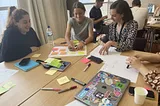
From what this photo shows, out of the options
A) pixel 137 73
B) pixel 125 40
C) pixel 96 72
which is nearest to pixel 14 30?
pixel 96 72

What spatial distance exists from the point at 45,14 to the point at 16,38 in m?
1.29

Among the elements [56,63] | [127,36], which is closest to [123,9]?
[127,36]

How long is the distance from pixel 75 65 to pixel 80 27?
3.10ft

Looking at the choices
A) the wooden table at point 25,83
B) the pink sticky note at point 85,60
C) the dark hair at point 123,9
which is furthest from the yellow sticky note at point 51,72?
the dark hair at point 123,9

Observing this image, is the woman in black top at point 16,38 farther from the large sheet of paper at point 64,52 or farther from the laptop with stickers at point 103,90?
the laptop with stickers at point 103,90

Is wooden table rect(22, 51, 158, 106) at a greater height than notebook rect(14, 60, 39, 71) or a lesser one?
lesser

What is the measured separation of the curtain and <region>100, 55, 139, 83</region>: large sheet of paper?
175 centimetres

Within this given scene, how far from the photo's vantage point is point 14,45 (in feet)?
5.48

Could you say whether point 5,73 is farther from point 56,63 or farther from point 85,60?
point 85,60

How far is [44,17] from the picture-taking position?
280 centimetres

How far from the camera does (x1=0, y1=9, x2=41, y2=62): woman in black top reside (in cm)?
156

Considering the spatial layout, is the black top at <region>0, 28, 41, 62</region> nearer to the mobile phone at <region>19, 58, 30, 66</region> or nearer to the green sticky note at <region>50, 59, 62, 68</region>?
the mobile phone at <region>19, 58, 30, 66</region>

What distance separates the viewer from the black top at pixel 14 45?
1.52 metres

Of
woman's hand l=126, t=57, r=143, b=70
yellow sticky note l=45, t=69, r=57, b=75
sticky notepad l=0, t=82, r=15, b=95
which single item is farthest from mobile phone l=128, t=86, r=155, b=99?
sticky notepad l=0, t=82, r=15, b=95
